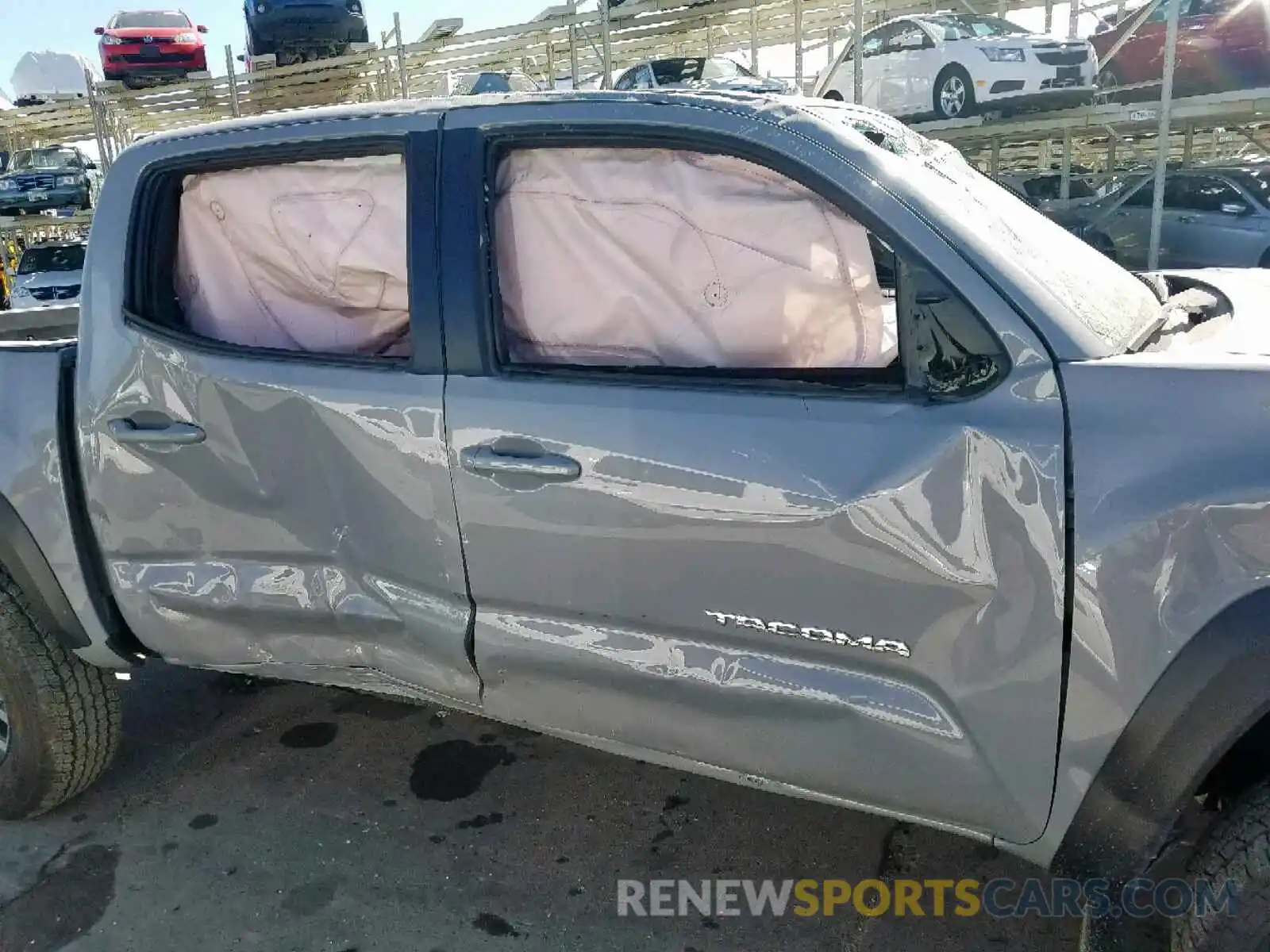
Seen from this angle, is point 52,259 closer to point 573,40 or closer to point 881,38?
point 573,40

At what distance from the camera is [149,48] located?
61.9 ft

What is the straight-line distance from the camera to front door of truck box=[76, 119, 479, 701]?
2182 mm

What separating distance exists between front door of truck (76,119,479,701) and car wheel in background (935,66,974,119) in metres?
10.8

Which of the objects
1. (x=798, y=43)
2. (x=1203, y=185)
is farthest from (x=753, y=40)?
(x=1203, y=185)

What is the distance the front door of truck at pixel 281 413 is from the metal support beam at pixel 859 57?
1075 centimetres

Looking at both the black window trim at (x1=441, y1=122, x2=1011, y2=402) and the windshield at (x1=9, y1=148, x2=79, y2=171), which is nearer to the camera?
the black window trim at (x1=441, y1=122, x2=1011, y2=402)

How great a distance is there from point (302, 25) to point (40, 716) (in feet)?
54.4

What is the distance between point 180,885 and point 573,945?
1.06m

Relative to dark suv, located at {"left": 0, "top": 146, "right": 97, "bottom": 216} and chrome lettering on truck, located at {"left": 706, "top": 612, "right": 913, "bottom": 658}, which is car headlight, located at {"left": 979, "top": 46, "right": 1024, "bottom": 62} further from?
dark suv, located at {"left": 0, "top": 146, "right": 97, "bottom": 216}

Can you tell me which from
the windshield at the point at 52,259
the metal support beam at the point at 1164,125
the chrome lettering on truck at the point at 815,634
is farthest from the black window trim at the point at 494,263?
the windshield at the point at 52,259

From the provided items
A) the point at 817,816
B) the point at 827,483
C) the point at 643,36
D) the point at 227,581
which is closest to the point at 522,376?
the point at 827,483

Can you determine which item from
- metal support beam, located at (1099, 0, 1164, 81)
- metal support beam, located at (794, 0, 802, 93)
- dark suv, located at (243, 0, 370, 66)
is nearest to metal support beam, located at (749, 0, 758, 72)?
metal support beam, located at (794, 0, 802, 93)

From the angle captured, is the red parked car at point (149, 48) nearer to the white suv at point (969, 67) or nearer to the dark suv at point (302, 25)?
the dark suv at point (302, 25)

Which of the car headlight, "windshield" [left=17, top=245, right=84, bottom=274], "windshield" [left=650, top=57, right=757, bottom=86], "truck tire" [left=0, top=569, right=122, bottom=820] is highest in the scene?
"windshield" [left=650, top=57, right=757, bottom=86]
